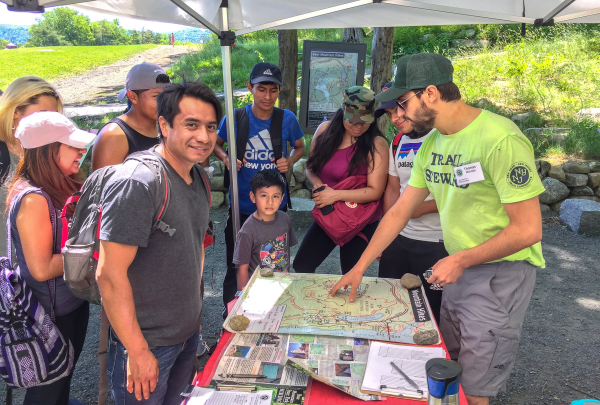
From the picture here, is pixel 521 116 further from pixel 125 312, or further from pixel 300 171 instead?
pixel 125 312

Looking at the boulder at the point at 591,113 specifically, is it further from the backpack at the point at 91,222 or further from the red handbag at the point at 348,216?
the backpack at the point at 91,222

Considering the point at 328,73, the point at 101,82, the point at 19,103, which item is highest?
the point at 101,82

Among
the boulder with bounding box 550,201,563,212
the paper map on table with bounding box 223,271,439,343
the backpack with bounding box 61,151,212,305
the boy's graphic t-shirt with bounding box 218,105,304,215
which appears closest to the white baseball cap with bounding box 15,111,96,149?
the backpack with bounding box 61,151,212,305

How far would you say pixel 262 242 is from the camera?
274cm

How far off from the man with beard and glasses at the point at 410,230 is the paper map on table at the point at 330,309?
41 cm

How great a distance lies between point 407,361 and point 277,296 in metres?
0.69

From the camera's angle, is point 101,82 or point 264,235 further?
point 101,82

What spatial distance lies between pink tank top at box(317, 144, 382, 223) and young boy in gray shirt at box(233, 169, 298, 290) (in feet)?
1.13

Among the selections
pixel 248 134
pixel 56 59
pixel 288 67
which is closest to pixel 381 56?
pixel 288 67

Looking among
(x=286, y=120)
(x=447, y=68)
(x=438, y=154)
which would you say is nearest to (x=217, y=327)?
(x=286, y=120)

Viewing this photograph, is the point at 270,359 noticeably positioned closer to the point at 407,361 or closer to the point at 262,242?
the point at 407,361

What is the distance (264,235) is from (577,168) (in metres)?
5.43

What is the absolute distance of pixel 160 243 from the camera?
5.00 ft

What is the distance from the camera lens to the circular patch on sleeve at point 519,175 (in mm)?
1618
